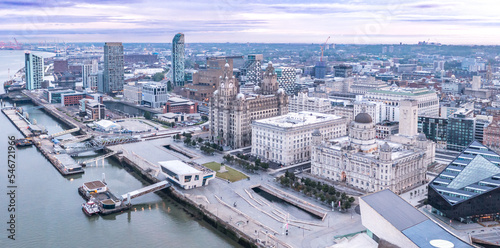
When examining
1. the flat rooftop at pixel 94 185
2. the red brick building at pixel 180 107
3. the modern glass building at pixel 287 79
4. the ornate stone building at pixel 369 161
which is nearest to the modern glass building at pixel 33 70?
the red brick building at pixel 180 107

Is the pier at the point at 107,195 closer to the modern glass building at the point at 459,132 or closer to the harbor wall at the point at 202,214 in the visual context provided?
the harbor wall at the point at 202,214

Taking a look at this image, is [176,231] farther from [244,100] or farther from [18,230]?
[244,100]

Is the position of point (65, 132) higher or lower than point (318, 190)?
higher

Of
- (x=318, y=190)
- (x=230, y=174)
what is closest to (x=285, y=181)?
(x=318, y=190)

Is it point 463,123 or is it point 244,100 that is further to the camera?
point 244,100

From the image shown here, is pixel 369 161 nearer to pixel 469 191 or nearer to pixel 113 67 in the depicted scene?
pixel 469 191

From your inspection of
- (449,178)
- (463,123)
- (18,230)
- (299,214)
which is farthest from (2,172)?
(463,123)
